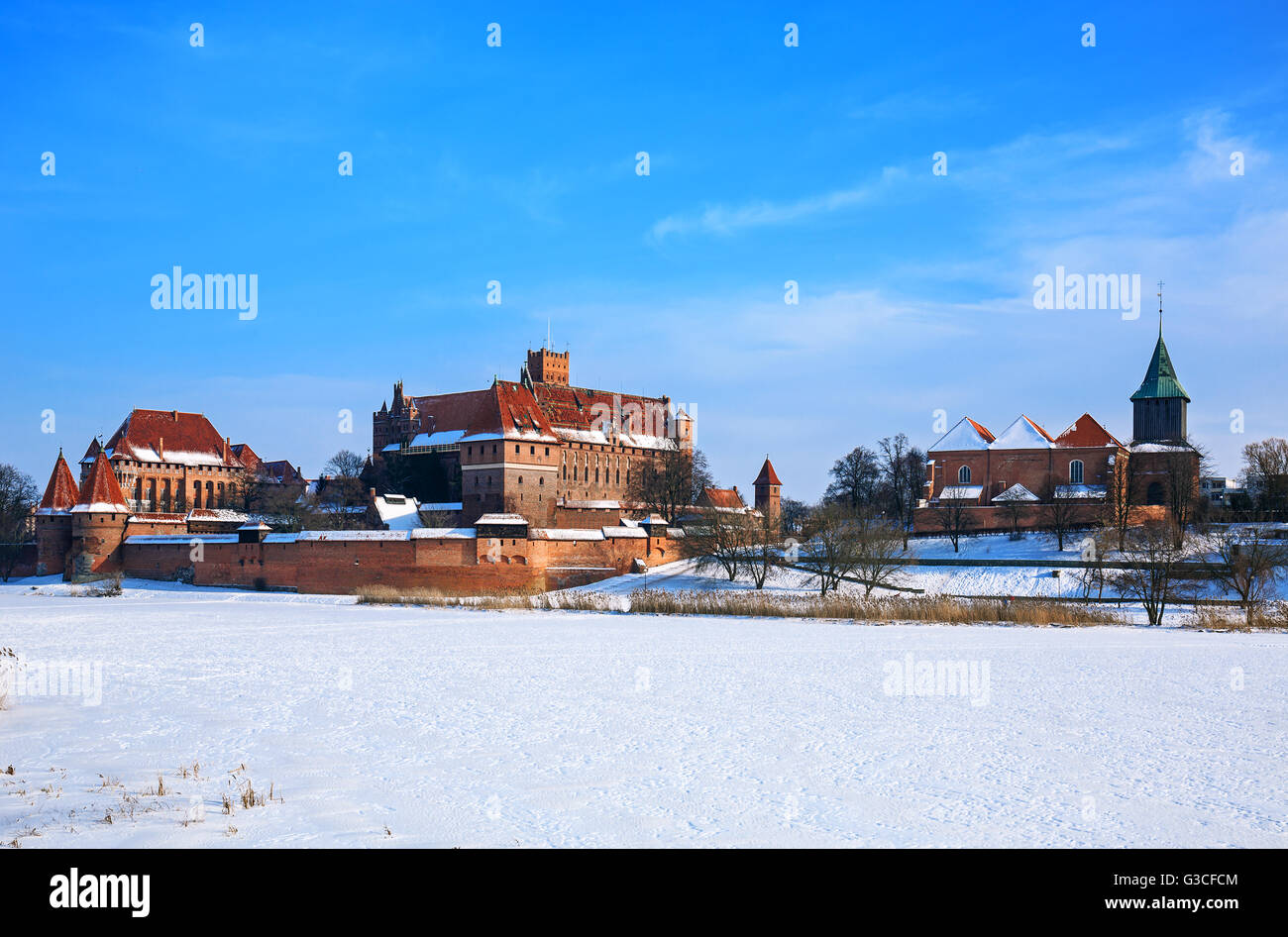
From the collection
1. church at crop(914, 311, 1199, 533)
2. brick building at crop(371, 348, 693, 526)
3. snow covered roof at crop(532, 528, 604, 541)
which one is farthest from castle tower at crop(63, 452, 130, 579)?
church at crop(914, 311, 1199, 533)

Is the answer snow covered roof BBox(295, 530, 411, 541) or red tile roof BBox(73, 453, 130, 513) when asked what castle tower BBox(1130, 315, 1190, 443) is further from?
red tile roof BBox(73, 453, 130, 513)

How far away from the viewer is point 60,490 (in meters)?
45.9

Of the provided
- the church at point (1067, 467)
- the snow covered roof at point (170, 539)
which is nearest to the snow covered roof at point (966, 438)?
the church at point (1067, 467)

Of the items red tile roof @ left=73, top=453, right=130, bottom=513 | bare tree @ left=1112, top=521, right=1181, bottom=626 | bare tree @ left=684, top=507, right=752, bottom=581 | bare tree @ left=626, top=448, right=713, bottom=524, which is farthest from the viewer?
bare tree @ left=626, top=448, right=713, bottom=524

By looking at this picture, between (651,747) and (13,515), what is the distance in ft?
197

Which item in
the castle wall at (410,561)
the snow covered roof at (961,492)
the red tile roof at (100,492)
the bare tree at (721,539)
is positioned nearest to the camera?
the castle wall at (410,561)

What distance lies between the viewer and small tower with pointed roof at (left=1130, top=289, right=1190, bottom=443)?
183 ft

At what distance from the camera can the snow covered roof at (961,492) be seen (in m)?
52.8

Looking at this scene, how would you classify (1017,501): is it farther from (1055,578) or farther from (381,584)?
(381,584)

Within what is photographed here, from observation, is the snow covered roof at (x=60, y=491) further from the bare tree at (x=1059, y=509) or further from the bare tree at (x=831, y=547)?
the bare tree at (x=1059, y=509)

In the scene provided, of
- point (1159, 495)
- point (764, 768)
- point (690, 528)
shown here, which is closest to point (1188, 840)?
point (764, 768)

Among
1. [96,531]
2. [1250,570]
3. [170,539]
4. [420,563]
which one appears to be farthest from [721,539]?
[96,531]

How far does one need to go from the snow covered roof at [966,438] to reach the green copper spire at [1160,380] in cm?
842

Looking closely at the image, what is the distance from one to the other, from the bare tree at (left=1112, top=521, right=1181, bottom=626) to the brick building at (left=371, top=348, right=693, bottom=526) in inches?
1016
